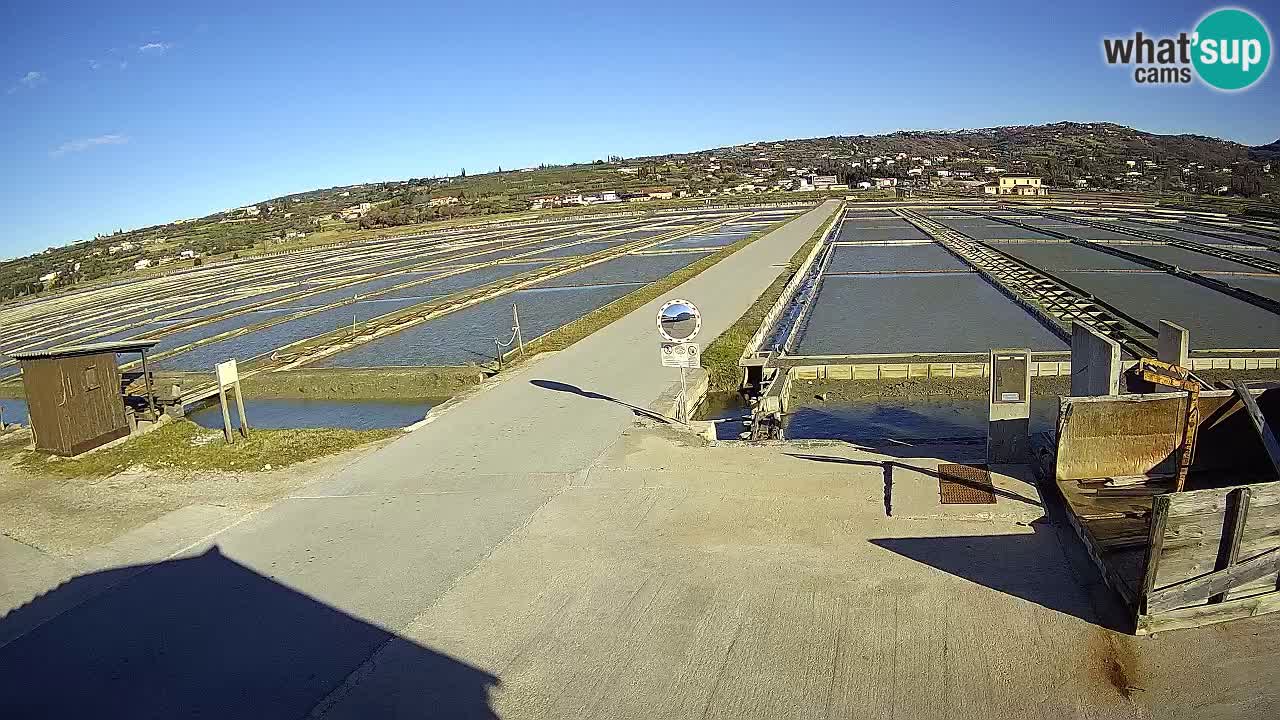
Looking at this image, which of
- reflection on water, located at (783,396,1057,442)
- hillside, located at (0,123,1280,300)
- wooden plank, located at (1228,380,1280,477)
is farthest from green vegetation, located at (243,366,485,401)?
hillside, located at (0,123,1280,300)

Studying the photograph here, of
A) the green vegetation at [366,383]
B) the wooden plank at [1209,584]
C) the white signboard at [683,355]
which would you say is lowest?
the green vegetation at [366,383]

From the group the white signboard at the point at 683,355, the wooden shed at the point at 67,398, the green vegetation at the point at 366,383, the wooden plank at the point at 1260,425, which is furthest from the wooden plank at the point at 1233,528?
the green vegetation at the point at 366,383

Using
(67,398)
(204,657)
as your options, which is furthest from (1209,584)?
Result: (67,398)

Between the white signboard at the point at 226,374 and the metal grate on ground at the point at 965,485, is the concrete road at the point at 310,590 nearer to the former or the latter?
the white signboard at the point at 226,374

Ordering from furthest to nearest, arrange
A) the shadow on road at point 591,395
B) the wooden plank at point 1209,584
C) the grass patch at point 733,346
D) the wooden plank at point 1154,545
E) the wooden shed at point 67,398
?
the grass patch at point 733,346
the wooden shed at point 67,398
the shadow on road at point 591,395
the wooden plank at point 1209,584
the wooden plank at point 1154,545

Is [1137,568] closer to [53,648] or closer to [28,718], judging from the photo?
[28,718]

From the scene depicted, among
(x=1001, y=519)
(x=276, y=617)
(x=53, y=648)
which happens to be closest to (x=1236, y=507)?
(x=1001, y=519)
